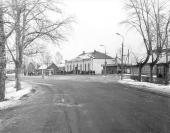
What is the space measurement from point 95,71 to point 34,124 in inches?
3383

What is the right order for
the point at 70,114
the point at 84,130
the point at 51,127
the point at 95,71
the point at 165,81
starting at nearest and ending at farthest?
the point at 84,130, the point at 51,127, the point at 70,114, the point at 165,81, the point at 95,71

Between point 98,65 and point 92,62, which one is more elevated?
point 92,62

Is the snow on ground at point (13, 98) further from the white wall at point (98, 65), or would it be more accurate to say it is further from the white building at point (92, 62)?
the white wall at point (98, 65)

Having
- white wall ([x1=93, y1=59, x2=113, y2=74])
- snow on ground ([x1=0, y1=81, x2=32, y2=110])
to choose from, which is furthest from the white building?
snow on ground ([x1=0, y1=81, x2=32, y2=110])

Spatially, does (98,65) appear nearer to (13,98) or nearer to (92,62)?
(92,62)

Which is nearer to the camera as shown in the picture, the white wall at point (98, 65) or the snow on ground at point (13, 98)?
Answer: the snow on ground at point (13, 98)

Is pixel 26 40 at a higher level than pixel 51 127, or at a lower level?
higher

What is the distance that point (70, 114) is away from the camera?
1130cm

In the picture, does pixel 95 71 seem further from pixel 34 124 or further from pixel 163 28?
pixel 34 124

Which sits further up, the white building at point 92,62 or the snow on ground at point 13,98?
the white building at point 92,62

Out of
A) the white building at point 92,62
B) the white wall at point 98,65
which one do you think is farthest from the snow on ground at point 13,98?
the white wall at point 98,65

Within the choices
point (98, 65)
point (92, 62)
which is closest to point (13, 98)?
point (92, 62)

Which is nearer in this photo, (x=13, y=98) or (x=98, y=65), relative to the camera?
(x=13, y=98)

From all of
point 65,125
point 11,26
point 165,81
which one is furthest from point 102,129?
point 165,81
